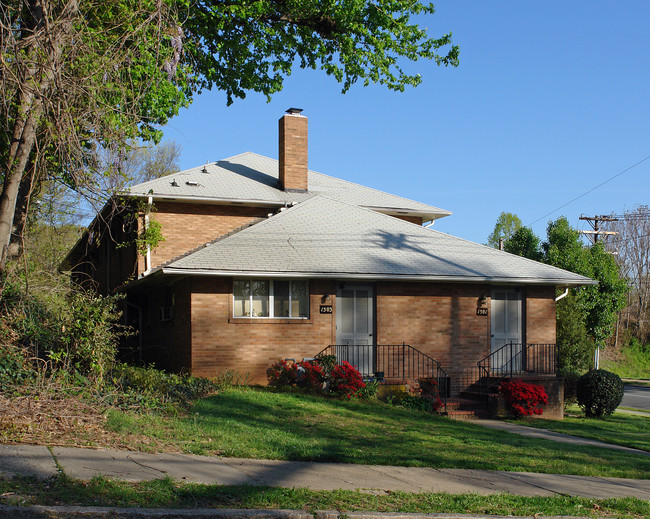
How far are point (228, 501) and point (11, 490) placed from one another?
185 centimetres

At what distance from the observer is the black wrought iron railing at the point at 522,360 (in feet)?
63.6

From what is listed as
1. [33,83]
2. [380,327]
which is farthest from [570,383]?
[33,83]

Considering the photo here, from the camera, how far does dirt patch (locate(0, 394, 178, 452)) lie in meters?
7.90

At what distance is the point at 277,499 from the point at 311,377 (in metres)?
9.12

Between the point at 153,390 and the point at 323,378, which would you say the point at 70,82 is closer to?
the point at 153,390

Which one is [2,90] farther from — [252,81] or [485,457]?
[485,457]

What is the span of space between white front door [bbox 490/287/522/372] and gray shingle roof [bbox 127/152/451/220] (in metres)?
5.10

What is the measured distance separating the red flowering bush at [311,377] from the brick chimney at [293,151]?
27.8 feet

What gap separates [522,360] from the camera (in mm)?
19906

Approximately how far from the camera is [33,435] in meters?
7.96

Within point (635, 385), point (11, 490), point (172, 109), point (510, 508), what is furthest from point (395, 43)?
point (635, 385)

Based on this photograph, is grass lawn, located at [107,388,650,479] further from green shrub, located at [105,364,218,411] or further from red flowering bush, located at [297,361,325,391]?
red flowering bush, located at [297,361,325,391]

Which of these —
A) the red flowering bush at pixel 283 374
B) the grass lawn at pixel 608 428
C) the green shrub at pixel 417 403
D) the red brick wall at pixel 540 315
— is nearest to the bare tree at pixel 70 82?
the red flowering bush at pixel 283 374

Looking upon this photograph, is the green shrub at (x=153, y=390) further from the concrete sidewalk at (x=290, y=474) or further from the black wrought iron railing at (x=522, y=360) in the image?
the black wrought iron railing at (x=522, y=360)
